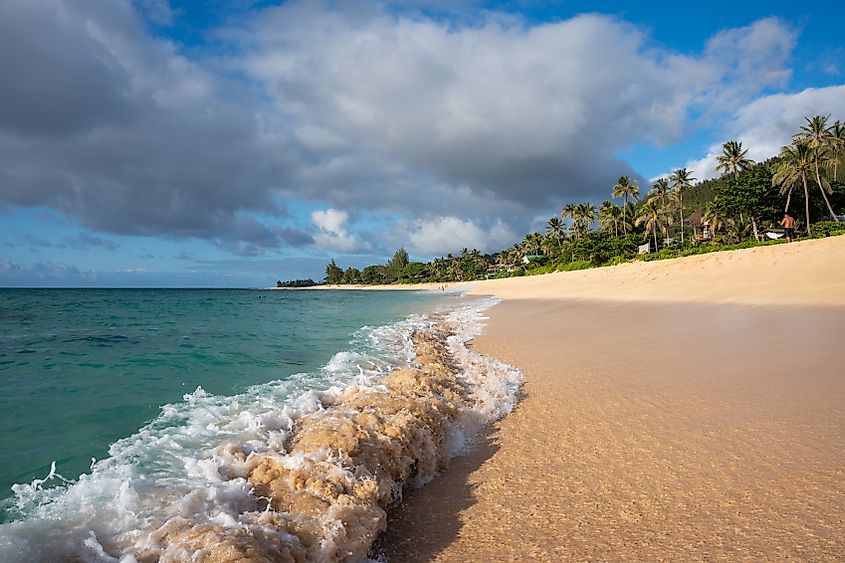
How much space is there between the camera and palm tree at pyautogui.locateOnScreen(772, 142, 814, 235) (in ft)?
159

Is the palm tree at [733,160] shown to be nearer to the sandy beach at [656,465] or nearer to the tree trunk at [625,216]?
the tree trunk at [625,216]

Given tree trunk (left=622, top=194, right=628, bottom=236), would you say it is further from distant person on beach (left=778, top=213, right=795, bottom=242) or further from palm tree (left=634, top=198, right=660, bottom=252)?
distant person on beach (left=778, top=213, right=795, bottom=242)

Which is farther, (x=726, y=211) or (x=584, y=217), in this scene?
(x=584, y=217)

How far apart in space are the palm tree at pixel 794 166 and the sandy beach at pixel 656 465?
1967 inches

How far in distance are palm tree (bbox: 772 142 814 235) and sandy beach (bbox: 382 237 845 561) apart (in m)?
50.0

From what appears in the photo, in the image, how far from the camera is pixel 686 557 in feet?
10.3

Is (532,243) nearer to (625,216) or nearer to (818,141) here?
(625,216)

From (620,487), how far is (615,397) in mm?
3139

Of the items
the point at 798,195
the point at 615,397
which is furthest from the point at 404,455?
the point at 798,195

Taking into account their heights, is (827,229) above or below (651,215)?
below

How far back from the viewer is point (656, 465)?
4621mm

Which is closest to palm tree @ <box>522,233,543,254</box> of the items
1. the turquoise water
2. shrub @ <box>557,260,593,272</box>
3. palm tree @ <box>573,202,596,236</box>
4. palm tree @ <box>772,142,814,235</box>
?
palm tree @ <box>573,202,596,236</box>

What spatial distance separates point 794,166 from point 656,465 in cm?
6012

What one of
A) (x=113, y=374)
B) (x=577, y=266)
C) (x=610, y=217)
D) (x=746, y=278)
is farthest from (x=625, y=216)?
(x=113, y=374)
